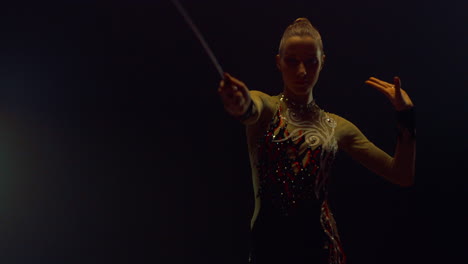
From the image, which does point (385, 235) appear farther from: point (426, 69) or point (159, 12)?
point (159, 12)

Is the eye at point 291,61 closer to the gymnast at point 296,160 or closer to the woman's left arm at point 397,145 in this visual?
the gymnast at point 296,160

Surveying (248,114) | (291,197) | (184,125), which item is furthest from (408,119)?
(184,125)

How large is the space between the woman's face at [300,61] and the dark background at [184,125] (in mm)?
576

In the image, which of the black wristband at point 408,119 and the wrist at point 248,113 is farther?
the black wristband at point 408,119

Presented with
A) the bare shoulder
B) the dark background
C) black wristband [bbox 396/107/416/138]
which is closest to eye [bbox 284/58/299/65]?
the bare shoulder

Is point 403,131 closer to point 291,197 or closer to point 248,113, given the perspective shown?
point 291,197

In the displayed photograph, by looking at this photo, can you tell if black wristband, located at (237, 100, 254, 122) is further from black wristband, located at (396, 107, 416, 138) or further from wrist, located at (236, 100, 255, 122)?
black wristband, located at (396, 107, 416, 138)

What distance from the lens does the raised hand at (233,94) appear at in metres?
0.99

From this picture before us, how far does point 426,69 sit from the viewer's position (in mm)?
1923

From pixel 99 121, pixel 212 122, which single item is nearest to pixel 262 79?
pixel 212 122

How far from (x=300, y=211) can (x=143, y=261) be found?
87 cm

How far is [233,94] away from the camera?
1000 mm

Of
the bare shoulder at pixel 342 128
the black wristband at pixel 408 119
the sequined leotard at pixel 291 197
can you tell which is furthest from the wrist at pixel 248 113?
the black wristband at pixel 408 119

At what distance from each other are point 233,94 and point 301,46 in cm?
39
